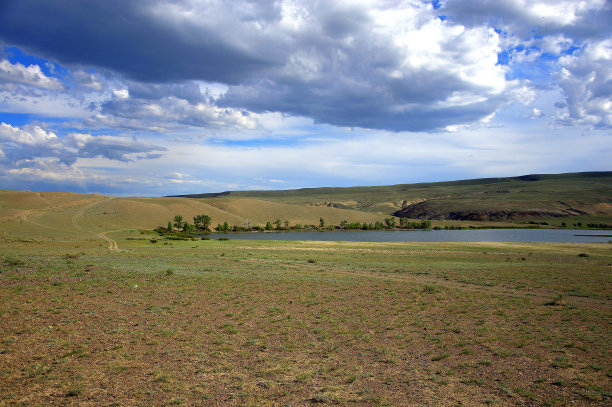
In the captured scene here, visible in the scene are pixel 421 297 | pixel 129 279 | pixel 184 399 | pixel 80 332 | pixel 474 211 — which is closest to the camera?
pixel 184 399

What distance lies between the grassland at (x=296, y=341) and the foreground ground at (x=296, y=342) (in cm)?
4

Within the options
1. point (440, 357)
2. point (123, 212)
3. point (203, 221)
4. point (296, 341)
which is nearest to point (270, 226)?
point (203, 221)

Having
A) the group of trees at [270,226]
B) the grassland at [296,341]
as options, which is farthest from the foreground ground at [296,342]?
the group of trees at [270,226]

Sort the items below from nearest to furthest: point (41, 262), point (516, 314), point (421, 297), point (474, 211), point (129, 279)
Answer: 1. point (516, 314)
2. point (421, 297)
3. point (129, 279)
4. point (41, 262)
5. point (474, 211)

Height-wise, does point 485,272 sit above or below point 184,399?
below

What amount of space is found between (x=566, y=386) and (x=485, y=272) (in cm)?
1805

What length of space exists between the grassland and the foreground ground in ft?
0.14

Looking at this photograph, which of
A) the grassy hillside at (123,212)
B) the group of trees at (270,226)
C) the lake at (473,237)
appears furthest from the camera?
the group of trees at (270,226)

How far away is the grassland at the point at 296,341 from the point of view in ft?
23.3

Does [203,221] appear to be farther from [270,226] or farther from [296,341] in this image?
[296,341]

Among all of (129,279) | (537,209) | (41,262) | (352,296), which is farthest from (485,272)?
(537,209)

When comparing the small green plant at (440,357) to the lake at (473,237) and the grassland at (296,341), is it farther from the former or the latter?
the lake at (473,237)

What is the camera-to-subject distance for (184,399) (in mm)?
6738

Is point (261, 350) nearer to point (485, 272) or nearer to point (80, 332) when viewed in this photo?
point (80, 332)
